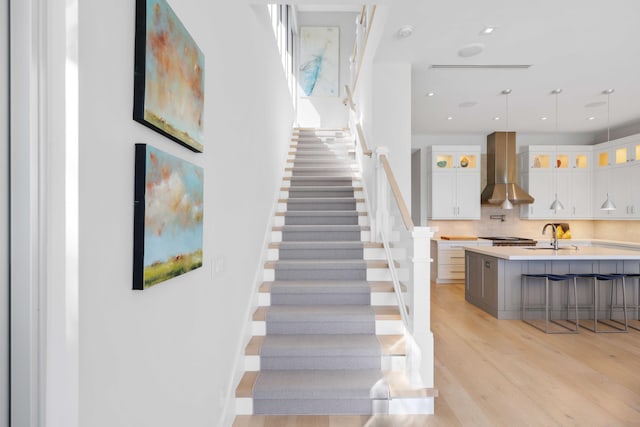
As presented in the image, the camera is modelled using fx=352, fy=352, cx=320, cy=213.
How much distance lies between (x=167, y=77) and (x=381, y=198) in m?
2.97

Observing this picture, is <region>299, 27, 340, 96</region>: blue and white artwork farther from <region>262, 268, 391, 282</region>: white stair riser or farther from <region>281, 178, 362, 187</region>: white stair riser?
<region>262, 268, 391, 282</region>: white stair riser

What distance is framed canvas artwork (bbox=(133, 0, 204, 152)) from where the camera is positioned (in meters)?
1.17

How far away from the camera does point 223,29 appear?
220cm

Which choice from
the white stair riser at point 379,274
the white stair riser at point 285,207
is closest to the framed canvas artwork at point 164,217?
the white stair riser at point 379,274

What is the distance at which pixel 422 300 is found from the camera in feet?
8.80

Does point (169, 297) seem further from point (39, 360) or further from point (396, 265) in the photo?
point (396, 265)

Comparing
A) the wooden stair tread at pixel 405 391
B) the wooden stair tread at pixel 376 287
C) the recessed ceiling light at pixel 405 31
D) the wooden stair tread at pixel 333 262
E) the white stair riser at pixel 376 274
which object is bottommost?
the wooden stair tread at pixel 405 391

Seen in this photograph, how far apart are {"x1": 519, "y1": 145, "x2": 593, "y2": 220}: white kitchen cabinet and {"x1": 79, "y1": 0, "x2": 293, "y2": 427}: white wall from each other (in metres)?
7.15

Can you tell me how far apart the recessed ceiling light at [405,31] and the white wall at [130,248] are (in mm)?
1441

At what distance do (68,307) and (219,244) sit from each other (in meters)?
1.26

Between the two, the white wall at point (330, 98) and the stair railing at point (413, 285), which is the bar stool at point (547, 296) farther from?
the white wall at point (330, 98)

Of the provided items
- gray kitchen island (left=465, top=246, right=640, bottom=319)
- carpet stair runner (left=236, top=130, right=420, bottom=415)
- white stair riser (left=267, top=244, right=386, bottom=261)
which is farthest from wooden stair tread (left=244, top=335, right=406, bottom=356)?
gray kitchen island (left=465, top=246, right=640, bottom=319)

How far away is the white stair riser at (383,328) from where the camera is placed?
3.05 metres

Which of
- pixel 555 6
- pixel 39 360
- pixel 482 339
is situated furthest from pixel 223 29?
pixel 482 339
